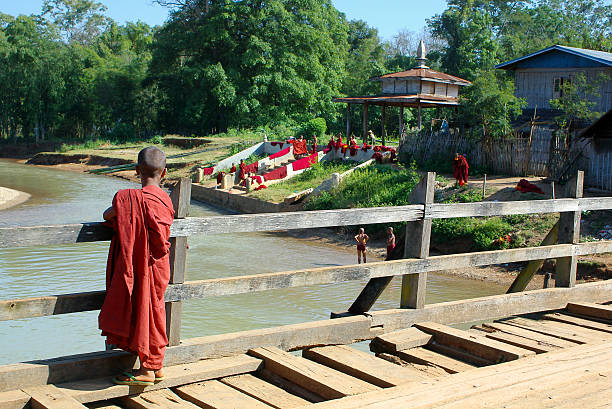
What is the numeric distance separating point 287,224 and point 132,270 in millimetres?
1229

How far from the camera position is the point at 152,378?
3.78m

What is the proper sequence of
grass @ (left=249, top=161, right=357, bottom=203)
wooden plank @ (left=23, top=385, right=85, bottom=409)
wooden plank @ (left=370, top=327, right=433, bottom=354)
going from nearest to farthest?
wooden plank @ (left=23, top=385, right=85, bottom=409) < wooden plank @ (left=370, top=327, right=433, bottom=354) < grass @ (left=249, top=161, right=357, bottom=203)

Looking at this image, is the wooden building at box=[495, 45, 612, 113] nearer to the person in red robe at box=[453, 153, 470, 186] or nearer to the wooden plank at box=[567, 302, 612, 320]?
the person in red robe at box=[453, 153, 470, 186]

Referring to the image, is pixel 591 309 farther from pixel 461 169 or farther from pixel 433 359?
pixel 461 169

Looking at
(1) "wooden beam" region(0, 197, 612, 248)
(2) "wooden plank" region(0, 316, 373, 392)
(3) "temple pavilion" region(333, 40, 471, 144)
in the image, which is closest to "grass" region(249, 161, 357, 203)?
(3) "temple pavilion" region(333, 40, 471, 144)

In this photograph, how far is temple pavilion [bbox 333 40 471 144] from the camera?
3341 centimetres

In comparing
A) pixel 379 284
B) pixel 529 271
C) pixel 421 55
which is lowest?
pixel 529 271

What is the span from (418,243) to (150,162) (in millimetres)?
2262

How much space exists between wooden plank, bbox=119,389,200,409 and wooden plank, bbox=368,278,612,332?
5.81 feet

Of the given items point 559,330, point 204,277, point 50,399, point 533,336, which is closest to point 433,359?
point 533,336

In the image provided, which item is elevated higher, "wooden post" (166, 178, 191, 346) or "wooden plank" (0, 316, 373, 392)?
"wooden post" (166, 178, 191, 346)

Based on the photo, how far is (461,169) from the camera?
73.8 ft

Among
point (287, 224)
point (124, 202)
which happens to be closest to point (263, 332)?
point (287, 224)

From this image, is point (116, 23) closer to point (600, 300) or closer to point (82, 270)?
point (82, 270)
